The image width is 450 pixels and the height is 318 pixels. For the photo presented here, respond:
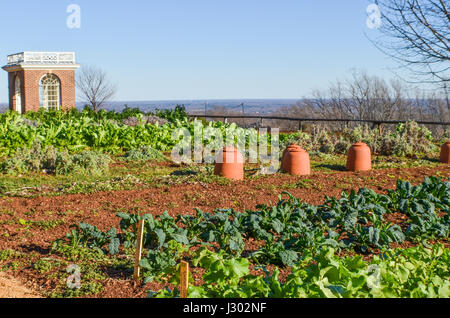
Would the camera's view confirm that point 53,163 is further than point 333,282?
Yes

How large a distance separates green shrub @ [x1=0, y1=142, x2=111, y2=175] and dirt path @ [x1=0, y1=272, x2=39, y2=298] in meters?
5.39

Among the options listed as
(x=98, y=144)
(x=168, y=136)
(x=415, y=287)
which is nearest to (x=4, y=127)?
(x=98, y=144)

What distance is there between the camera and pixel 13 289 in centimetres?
366

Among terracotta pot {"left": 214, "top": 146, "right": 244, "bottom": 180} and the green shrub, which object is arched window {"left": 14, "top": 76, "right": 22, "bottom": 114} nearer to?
the green shrub

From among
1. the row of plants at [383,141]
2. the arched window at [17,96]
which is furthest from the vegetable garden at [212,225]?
the arched window at [17,96]

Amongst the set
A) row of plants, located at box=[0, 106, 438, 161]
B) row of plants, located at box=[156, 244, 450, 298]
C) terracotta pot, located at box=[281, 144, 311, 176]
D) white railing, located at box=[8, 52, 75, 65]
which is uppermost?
white railing, located at box=[8, 52, 75, 65]

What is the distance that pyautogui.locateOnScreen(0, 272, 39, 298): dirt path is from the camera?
3506mm

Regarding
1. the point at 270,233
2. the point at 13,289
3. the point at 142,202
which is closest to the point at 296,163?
the point at 142,202

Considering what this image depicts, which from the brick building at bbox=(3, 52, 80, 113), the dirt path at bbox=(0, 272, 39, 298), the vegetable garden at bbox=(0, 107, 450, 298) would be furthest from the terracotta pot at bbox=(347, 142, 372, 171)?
the brick building at bbox=(3, 52, 80, 113)

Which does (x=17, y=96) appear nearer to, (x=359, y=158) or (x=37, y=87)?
(x=37, y=87)

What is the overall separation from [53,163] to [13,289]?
6.20m

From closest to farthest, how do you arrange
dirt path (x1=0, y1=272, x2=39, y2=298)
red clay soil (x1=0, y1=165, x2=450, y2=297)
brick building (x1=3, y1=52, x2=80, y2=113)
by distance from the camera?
dirt path (x1=0, y1=272, x2=39, y2=298)
red clay soil (x1=0, y1=165, x2=450, y2=297)
brick building (x1=3, y1=52, x2=80, y2=113)

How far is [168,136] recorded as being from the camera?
12594mm

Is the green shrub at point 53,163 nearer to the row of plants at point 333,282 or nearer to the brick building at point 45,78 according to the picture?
the row of plants at point 333,282
